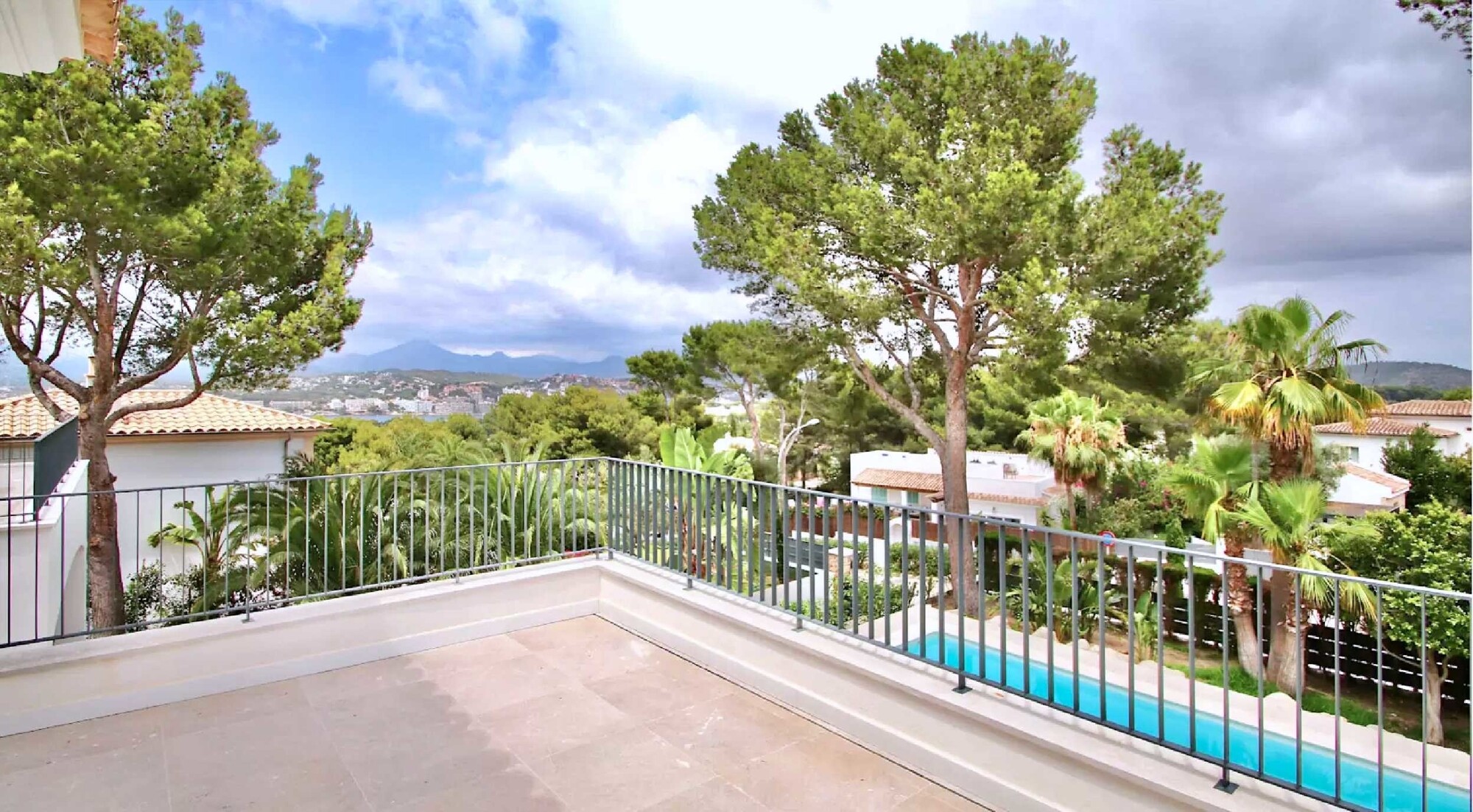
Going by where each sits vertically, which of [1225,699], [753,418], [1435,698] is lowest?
[1435,698]

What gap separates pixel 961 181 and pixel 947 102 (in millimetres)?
2371

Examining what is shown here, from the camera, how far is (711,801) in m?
2.69

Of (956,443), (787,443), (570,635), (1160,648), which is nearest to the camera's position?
(1160,648)

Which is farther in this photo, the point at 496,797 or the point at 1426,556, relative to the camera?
the point at 1426,556

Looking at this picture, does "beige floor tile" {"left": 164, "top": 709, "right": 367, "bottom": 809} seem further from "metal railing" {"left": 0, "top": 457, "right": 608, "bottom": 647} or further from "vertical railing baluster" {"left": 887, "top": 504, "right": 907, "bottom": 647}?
"vertical railing baluster" {"left": 887, "top": 504, "right": 907, "bottom": 647}

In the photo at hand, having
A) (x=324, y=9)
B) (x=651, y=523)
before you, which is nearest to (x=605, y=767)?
(x=651, y=523)

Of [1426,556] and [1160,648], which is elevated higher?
[1160,648]

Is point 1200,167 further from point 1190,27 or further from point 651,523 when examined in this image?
point 651,523

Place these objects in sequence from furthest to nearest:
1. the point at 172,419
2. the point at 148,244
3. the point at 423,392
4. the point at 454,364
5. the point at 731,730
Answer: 1. the point at 454,364
2. the point at 423,392
3. the point at 172,419
4. the point at 148,244
5. the point at 731,730

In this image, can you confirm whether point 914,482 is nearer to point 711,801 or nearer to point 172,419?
point 172,419

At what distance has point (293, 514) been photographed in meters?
7.18

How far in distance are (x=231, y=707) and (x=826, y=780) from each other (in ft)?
8.83

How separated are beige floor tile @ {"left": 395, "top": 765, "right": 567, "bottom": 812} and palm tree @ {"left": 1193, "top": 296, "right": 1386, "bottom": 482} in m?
12.8

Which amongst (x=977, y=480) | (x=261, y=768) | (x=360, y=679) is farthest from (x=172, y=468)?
(x=977, y=480)
